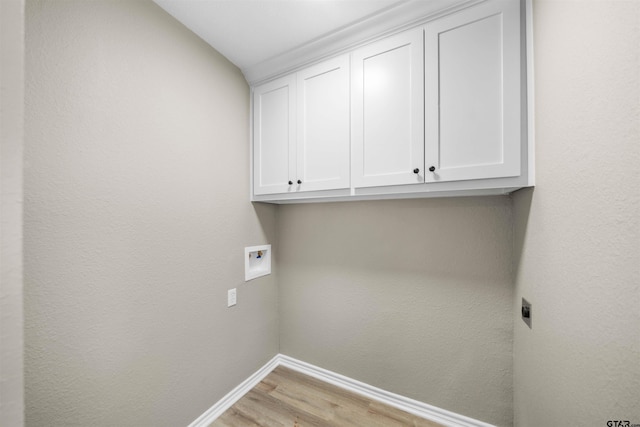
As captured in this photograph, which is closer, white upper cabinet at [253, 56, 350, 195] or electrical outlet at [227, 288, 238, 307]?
white upper cabinet at [253, 56, 350, 195]

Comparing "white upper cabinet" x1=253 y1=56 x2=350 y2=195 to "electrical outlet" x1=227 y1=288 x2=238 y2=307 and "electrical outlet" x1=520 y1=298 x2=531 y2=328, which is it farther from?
"electrical outlet" x1=520 y1=298 x2=531 y2=328

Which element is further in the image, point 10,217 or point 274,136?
point 274,136

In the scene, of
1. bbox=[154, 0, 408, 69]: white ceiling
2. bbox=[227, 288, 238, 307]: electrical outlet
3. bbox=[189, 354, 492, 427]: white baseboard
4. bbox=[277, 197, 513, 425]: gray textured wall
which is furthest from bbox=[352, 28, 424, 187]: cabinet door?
bbox=[189, 354, 492, 427]: white baseboard

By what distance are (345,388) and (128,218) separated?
5.80ft

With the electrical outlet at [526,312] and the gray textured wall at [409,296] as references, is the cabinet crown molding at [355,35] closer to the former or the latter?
the gray textured wall at [409,296]

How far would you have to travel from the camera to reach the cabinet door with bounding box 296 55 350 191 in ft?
4.54

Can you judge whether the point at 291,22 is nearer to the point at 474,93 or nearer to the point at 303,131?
the point at 303,131

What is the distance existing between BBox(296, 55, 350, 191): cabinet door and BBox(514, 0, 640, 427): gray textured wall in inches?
34.3

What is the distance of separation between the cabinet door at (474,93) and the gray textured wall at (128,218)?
1270 mm

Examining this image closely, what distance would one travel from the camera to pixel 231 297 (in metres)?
1.57

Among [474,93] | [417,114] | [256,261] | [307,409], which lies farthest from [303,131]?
[307,409]

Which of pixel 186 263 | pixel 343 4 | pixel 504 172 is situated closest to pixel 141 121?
pixel 186 263

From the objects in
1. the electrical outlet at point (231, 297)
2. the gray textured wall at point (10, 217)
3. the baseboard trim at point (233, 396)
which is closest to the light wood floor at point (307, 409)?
the baseboard trim at point (233, 396)

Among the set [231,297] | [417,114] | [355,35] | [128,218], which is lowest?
[231,297]
